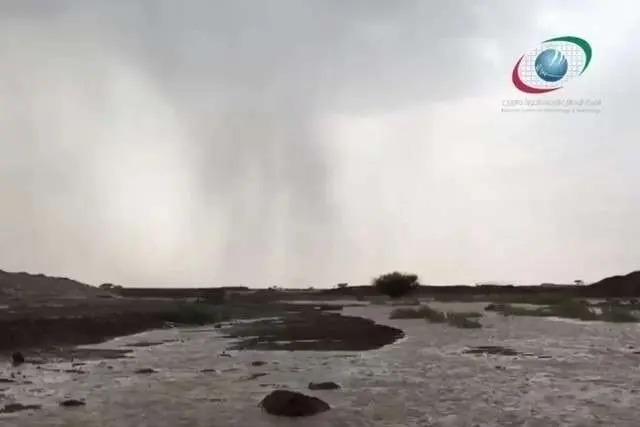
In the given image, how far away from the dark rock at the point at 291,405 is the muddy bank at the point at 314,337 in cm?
1825

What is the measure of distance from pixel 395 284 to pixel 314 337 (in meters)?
118

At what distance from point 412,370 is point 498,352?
31.1 ft

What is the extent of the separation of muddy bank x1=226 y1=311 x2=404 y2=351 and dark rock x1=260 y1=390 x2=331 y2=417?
18253mm

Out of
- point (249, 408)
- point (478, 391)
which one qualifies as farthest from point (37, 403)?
point (478, 391)

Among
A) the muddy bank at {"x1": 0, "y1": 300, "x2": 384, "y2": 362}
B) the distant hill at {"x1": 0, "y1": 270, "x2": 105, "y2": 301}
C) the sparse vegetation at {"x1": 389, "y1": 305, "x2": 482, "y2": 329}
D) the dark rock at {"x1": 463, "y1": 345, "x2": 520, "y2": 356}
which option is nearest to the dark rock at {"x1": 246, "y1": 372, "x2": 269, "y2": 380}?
the muddy bank at {"x1": 0, "y1": 300, "x2": 384, "y2": 362}

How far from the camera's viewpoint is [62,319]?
148 feet

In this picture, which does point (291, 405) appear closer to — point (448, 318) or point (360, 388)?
point (360, 388)

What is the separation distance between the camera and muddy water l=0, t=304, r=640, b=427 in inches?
683

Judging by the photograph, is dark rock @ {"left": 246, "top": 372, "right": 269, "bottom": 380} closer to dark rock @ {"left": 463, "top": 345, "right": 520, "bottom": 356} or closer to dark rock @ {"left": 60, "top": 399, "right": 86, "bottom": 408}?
dark rock @ {"left": 60, "top": 399, "right": 86, "bottom": 408}

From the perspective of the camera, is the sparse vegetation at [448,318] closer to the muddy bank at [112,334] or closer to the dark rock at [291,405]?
the muddy bank at [112,334]

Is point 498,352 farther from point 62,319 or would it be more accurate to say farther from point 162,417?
point 62,319

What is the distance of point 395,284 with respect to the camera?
528 ft

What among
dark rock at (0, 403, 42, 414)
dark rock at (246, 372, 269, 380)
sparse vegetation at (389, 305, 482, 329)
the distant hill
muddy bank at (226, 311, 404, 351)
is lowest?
dark rock at (0, 403, 42, 414)

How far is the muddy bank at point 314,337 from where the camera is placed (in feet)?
124
